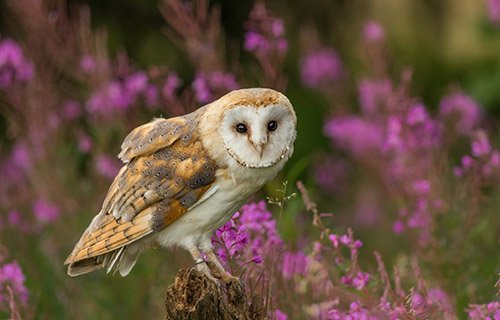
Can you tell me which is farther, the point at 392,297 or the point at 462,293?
the point at 462,293

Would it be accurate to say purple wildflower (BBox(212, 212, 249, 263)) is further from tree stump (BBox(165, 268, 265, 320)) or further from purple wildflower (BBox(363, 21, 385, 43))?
purple wildflower (BBox(363, 21, 385, 43))

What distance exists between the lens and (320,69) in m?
6.85

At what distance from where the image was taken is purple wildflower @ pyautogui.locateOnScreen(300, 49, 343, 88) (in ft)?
22.3

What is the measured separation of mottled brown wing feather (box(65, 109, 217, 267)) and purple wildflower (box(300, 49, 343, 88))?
129 inches

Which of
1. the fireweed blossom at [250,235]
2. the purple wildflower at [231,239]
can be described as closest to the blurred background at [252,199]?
the fireweed blossom at [250,235]

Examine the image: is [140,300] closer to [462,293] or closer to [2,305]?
[2,305]

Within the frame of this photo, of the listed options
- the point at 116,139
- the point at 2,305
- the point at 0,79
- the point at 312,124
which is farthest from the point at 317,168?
the point at 2,305

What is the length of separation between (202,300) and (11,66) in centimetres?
230

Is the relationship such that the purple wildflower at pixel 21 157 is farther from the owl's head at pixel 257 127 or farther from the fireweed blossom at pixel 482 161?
the owl's head at pixel 257 127

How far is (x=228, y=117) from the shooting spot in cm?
331

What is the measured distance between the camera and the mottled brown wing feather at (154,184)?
3.45 metres

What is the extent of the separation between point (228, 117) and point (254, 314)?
579mm

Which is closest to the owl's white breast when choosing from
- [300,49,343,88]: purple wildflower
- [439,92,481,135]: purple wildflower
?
[439,92,481,135]: purple wildflower

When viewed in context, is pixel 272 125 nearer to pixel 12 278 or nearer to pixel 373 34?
pixel 12 278
